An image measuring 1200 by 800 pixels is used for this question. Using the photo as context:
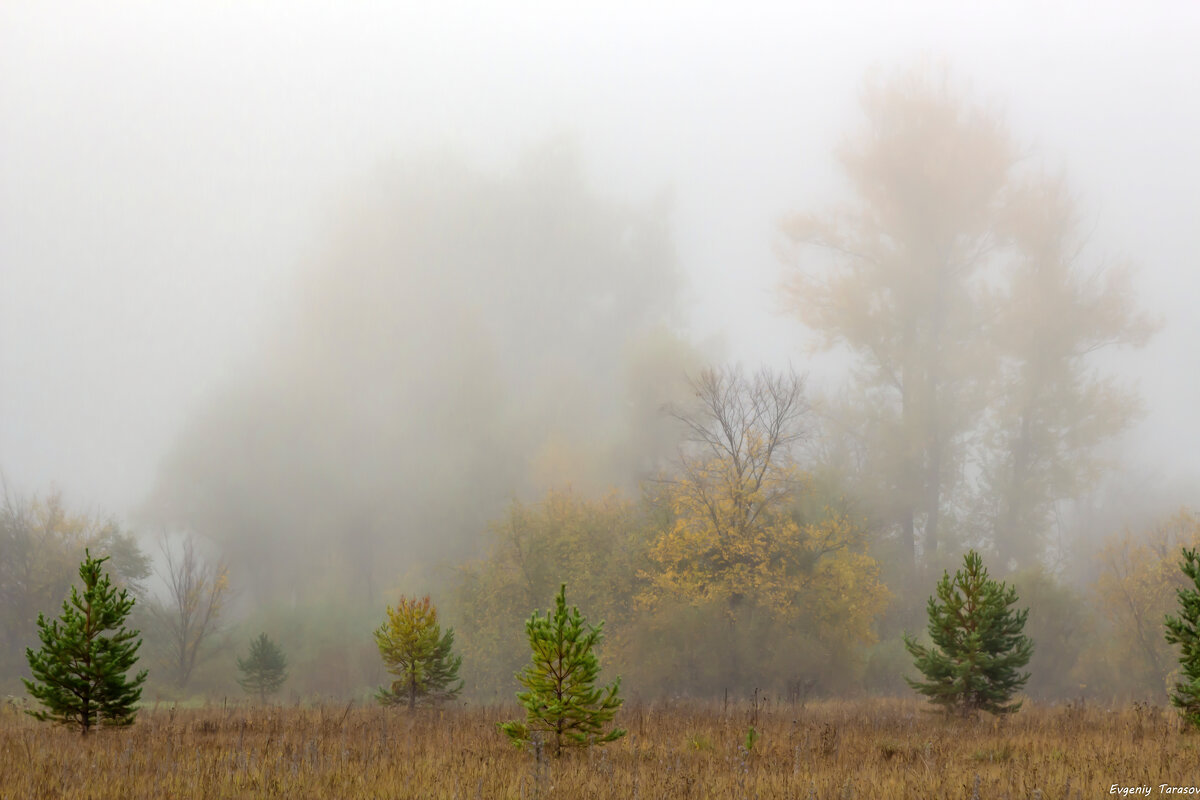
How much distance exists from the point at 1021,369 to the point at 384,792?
5069 centimetres

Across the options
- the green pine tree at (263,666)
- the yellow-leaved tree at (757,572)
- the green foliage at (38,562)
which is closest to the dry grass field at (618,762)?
the yellow-leaved tree at (757,572)

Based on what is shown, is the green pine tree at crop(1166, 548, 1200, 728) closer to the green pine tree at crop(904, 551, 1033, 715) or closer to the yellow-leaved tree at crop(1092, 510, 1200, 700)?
the green pine tree at crop(904, 551, 1033, 715)

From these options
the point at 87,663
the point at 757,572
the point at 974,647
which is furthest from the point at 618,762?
the point at 757,572

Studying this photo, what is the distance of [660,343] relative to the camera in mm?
54406

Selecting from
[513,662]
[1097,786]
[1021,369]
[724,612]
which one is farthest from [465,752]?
[1021,369]

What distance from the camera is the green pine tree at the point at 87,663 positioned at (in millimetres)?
11367

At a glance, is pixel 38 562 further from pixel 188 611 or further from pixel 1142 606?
pixel 1142 606

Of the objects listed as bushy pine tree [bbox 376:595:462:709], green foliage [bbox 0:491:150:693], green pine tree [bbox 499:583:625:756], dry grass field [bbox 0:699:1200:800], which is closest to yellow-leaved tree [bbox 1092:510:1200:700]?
dry grass field [bbox 0:699:1200:800]

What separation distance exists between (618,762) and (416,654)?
7.94 meters

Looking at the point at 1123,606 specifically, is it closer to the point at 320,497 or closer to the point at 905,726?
the point at 905,726

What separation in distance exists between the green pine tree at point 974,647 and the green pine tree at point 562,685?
8502 mm

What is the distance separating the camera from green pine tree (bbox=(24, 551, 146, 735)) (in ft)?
37.3

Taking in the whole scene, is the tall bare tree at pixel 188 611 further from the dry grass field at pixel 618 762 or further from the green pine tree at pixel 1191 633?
the green pine tree at pixel 1191 633

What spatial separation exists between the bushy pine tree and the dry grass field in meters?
2.14
